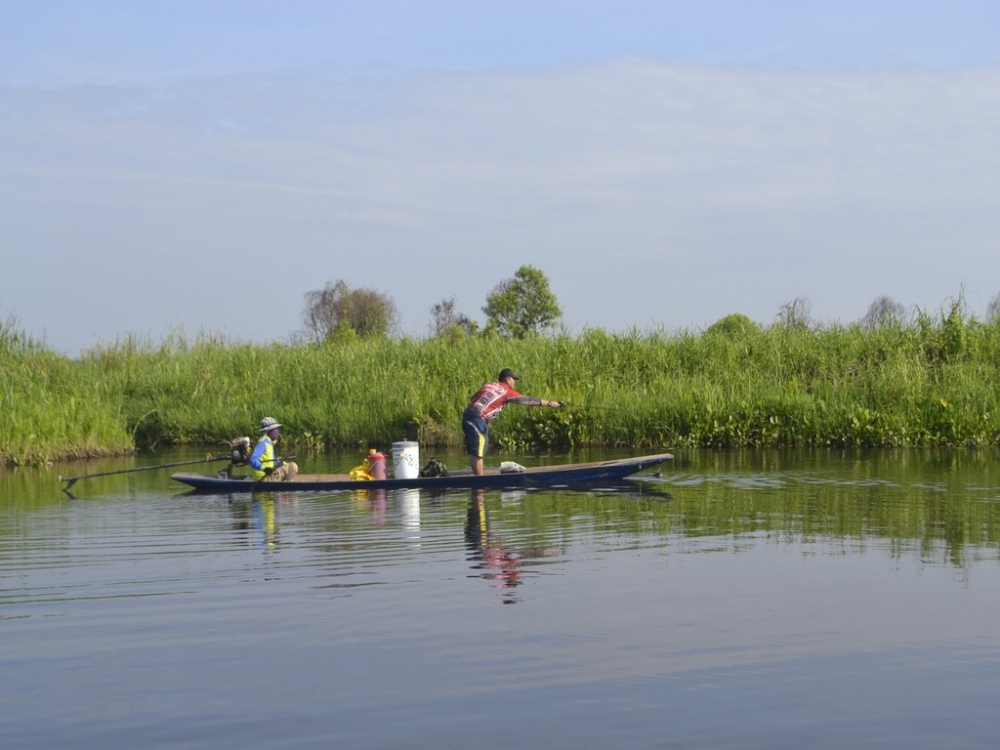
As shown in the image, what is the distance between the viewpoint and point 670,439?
23203 millimetres

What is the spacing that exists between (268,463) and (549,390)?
381 inches

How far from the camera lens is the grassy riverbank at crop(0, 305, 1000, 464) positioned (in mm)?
22734

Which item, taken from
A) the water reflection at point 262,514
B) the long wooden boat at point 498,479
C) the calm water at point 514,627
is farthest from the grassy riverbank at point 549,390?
the calm water at point 514,627

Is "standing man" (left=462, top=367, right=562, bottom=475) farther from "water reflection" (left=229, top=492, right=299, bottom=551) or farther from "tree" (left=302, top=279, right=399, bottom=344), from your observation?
"tree" (left=302, top=279, right=399, bottom=344)

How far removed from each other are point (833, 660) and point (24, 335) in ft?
73.5

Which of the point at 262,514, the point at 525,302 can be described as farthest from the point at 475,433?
the point at 525,302

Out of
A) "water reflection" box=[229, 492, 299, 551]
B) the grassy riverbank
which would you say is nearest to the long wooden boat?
"water reflection" box=[229, 492, 299, 551]

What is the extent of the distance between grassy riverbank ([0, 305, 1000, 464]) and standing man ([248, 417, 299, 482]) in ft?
22.8

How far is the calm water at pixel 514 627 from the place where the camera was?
5820 mm

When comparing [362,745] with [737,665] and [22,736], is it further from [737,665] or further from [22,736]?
[737,665]

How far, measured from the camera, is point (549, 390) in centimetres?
2547

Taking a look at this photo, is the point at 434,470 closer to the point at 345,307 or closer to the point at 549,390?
the point at 549,390

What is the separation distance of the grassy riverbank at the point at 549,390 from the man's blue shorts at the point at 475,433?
5.99 metres

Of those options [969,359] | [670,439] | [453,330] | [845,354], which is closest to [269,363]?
[453,330]
